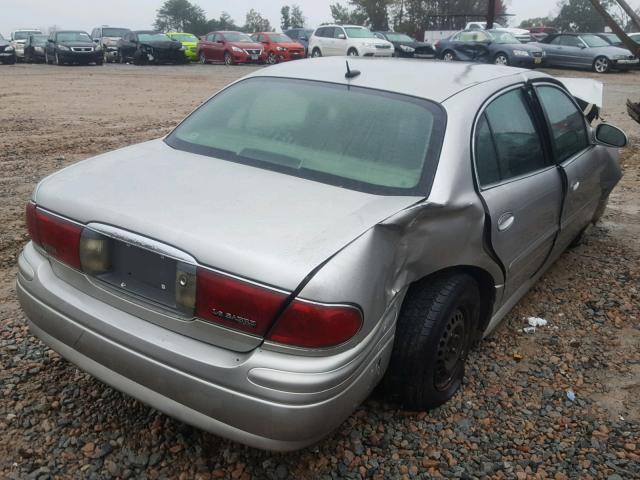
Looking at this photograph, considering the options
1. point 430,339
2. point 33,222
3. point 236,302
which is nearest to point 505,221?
point 430,339

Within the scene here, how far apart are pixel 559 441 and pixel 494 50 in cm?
2104

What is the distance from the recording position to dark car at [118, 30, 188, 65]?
26859mm

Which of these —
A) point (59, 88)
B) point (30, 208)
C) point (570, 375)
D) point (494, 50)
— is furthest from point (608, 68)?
point (30, 208)

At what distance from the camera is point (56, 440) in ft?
8.33

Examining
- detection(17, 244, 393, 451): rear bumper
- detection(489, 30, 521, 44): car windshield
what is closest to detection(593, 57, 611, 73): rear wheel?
detection(489, 30, 521, 44): car windshield

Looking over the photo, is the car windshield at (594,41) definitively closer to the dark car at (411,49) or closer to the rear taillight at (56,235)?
the dark car at (411,49)

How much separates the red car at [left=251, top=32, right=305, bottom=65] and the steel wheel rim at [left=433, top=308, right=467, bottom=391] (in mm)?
24410

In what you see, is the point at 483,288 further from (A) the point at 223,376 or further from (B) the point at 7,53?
(B) the point at 7,53

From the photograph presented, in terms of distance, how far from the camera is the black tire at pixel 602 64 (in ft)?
69.8

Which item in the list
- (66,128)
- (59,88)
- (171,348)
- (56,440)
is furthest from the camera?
(59,88)

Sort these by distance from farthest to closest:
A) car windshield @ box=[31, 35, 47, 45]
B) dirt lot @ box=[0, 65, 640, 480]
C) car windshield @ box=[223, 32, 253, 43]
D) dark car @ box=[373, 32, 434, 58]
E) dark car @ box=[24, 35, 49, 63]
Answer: car windshield @ box=[31, 35, 47, 45] < dark car @ box=[24, 35, 49, 63] < car windshield @ box=[223, 32, 253, 43] < dark car @ box=[373, 32, 434, 58] < dirt lot @ box=[0, 65, 640, 480]

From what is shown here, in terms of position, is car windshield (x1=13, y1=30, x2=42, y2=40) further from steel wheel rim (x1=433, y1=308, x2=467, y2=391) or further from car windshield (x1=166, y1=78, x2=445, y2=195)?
steel wheel rim (x1=433, y1=308, x2=467, y2=391)

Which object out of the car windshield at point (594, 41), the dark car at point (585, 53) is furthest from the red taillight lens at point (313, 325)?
the car windshield at point (594, 41)

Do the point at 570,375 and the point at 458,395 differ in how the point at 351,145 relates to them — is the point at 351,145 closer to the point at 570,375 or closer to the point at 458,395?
the point at 458,395
